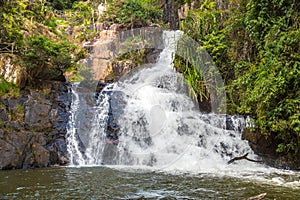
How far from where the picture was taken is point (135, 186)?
4609 mm

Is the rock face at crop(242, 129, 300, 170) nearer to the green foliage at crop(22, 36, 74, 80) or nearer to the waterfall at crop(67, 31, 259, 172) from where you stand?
the waterfall at crop(67, 31, 259, 172)

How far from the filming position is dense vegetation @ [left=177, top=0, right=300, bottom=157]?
6.71 m

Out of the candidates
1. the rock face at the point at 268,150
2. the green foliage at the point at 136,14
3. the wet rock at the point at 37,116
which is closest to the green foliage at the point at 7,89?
the wet rock at the point at 37,116

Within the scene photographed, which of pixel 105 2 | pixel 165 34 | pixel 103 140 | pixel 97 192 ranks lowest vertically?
pixel 97 192

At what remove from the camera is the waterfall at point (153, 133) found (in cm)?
734

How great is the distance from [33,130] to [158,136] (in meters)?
3.64

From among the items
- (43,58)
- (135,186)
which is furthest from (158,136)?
(43,58)

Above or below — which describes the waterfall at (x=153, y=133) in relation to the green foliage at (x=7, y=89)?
below

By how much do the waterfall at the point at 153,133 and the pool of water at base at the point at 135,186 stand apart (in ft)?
4.34

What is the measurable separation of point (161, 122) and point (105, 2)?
1463 cm

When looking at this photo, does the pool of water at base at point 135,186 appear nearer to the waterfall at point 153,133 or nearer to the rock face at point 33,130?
the rock face at point 33,130

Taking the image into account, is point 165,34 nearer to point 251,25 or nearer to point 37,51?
point 251,25

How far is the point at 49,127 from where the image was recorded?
7.75 m

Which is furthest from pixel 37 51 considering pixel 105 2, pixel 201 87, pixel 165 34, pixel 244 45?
pixel 105 2
